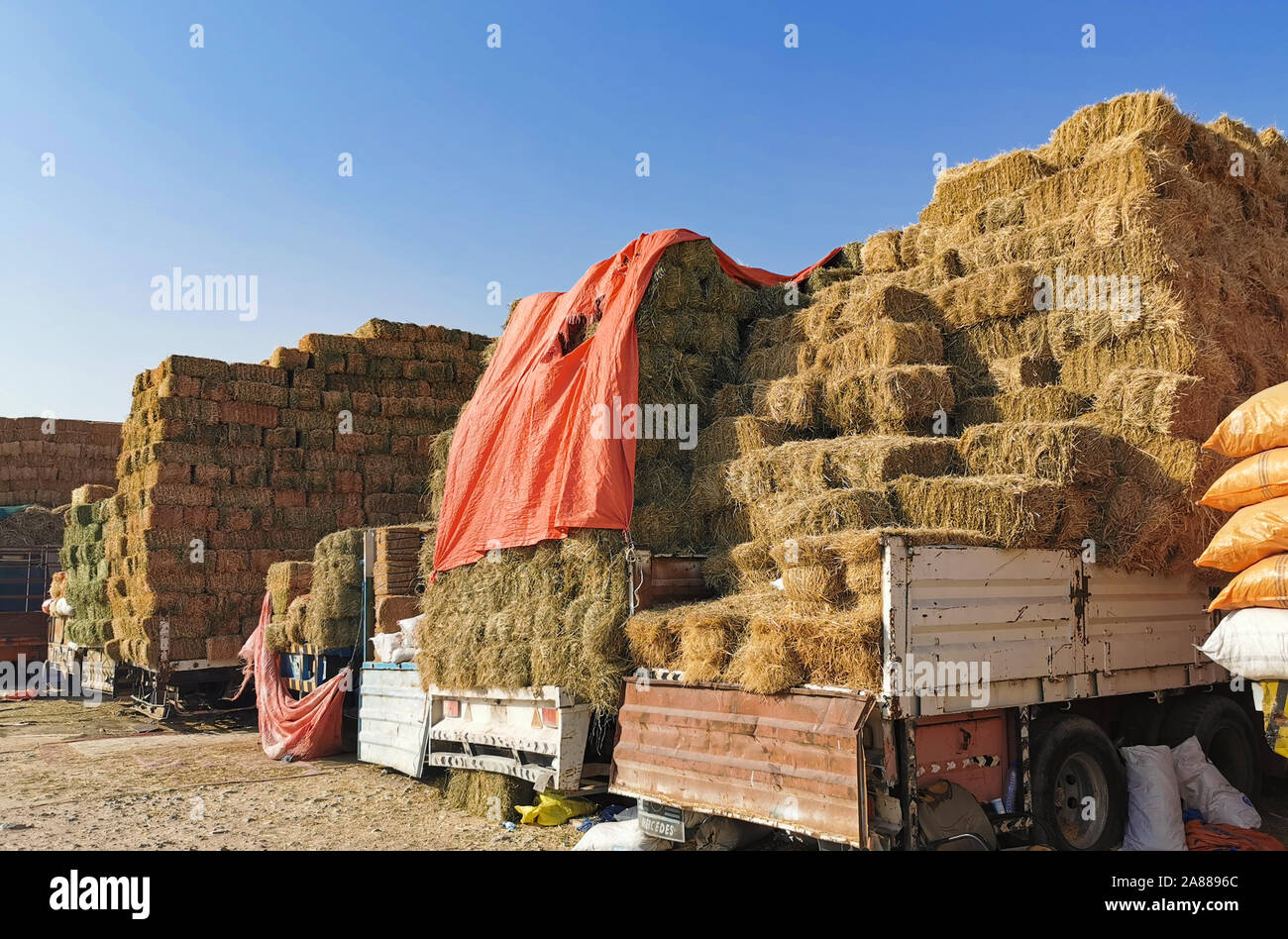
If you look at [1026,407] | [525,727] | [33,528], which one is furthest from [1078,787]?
[33,528]

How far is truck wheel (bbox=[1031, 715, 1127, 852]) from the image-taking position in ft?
24.0

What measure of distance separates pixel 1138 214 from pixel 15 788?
12.3m

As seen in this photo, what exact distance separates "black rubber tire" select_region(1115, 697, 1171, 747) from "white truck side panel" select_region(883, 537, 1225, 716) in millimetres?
286

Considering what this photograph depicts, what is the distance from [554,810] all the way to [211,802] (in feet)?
12.1

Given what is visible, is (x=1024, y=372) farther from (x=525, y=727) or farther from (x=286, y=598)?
(x=286, y=598)

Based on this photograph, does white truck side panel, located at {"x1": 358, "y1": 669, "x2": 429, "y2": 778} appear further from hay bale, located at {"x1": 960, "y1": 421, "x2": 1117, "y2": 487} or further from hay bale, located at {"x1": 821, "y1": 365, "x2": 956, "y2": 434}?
hay bale, located at {"x1": 960, "y1": 421, "x2": 1117, "y2": 487}

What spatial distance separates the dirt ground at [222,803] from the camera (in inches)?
340

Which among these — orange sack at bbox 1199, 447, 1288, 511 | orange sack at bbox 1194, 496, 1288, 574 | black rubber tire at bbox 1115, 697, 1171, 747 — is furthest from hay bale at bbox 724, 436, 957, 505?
black rubber tire at bbox 1115, 697, 1171, 747

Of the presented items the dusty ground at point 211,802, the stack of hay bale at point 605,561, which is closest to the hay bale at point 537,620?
the stack of hay bale at point 605,561

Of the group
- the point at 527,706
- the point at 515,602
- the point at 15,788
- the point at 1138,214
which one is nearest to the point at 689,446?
the point at 515,602

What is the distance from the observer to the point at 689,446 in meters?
9.97

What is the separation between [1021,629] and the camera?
7.20 m
